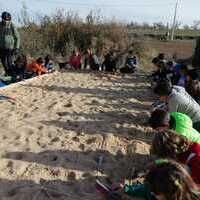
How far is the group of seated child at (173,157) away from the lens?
2643mm

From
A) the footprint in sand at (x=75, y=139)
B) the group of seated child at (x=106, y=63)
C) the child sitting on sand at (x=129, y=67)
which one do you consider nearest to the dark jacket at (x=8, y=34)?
the group of seated child at (x=106, y=63)

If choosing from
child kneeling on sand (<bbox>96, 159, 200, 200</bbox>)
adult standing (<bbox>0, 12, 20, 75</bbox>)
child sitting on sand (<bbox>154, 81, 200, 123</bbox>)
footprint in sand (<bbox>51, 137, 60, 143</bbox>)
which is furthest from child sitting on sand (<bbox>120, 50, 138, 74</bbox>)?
child kneeling on sand (<bbox>96, 159, 200, 200</bbox>)

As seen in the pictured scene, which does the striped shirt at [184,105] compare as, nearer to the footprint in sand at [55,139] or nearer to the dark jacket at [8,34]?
the footprint in sand at [55,139]

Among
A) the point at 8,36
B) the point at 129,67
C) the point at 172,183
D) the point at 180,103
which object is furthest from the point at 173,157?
the point at 129,67

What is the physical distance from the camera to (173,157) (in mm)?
3629

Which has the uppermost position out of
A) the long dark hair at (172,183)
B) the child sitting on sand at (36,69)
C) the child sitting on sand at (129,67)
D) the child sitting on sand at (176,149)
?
the long dark hair at (172,183)

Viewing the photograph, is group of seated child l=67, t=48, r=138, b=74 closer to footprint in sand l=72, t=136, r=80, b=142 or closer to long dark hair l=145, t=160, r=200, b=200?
footprint in sand l=72, t=136, r=80, b=142

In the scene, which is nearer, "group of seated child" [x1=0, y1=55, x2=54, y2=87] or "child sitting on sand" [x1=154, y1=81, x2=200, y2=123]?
"child sitting on sand" [x1=154, y1=81, x2=200, y2=123]

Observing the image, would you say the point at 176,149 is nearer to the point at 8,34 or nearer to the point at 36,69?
the point at 8,34

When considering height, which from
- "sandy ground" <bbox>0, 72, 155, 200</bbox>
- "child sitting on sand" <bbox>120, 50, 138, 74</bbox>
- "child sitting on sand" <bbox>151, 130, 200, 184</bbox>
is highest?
"child sitting on sand" <bbox>151, 130, 200, 184</bbox>

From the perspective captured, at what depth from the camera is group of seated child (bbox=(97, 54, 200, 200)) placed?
8.67ft

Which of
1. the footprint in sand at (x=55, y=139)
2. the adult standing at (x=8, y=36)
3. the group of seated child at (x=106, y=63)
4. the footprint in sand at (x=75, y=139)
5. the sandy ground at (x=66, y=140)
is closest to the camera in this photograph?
the sandy ground at (x=66, y=140)

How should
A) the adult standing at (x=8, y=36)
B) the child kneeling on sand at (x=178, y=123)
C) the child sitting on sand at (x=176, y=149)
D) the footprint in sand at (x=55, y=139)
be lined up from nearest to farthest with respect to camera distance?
1. the child sitting on sand at (x=176, y=149)
2. the child kneeling on sand at (x=178, y=123)
3. the footprint in sand at (x=55, y=139)
4. the adult standing at (x=8, y=36)

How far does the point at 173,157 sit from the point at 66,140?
2.81m
